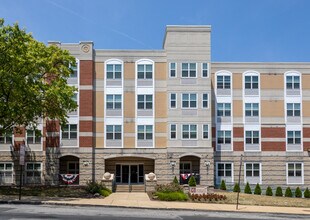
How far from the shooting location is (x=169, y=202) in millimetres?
29859

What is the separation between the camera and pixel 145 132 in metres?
45.5

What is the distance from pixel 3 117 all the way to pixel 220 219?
1724cm

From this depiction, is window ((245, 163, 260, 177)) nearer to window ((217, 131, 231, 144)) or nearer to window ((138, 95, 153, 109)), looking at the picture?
window ((217, 131, 231, 144))

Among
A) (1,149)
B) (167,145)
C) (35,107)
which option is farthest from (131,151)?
(35,107)

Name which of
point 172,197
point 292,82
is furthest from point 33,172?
point 292,82

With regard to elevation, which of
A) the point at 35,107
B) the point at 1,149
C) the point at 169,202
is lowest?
the point at 169,202

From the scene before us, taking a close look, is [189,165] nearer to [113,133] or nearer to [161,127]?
[161,127]

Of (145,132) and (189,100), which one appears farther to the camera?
(145,132)

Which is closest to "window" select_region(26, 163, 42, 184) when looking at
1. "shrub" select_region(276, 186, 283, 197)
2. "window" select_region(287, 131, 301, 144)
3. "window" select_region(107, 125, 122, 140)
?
"window" select_region(107, 125, 122, 140)

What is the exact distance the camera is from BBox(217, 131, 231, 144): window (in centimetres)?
4731

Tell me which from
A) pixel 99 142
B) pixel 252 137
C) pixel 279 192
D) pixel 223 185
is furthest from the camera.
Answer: pixel 252 137

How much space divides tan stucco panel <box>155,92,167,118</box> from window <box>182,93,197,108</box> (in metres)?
2.03

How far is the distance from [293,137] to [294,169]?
3.24 m

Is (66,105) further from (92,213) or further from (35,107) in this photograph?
(92,213)
